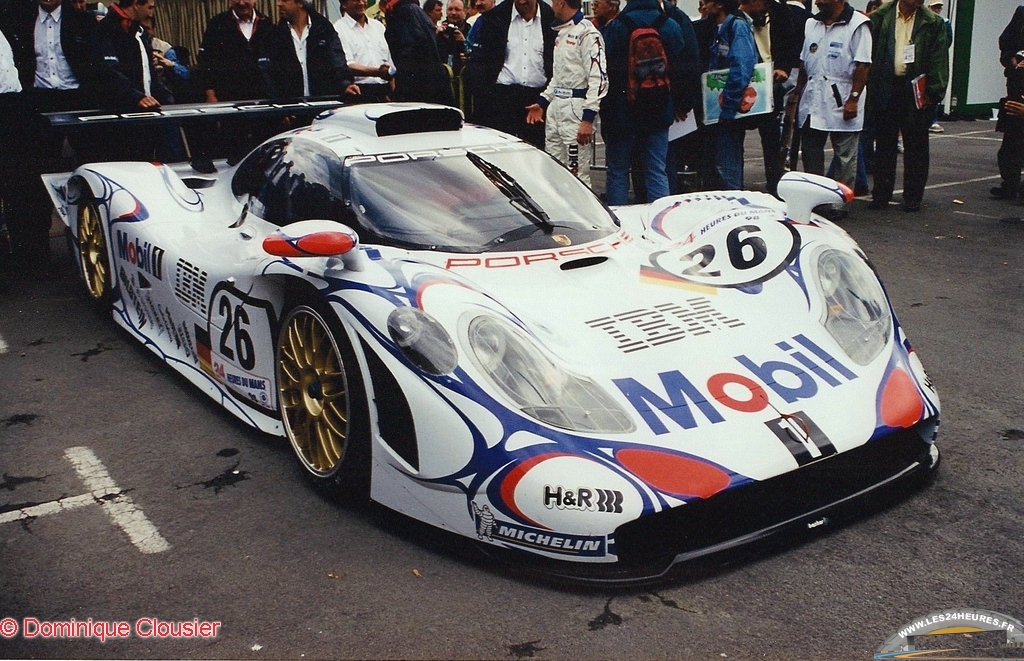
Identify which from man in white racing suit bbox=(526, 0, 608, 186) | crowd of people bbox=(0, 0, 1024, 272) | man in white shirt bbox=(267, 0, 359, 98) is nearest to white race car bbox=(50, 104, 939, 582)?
crowd of people bbox=(0, 0, 1024, 272)

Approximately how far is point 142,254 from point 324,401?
188 centimetres

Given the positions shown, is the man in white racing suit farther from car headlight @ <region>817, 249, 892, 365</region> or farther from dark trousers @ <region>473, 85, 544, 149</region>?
car headlight @ <region>817, 249, 892, 365</region>

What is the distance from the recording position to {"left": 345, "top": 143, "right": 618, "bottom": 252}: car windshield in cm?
399

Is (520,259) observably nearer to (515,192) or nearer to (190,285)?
(515,192)

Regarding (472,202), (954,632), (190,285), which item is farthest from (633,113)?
(954,632)

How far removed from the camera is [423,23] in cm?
924

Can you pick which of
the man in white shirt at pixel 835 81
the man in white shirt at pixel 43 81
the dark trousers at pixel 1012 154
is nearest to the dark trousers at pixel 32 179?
the man in white shirt at pixel 43 81

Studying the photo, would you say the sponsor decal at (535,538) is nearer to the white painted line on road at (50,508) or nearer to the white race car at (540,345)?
the white race car at (540,345)

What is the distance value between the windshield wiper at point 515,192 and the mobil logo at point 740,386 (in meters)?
1.15

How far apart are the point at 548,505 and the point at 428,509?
0.44 m

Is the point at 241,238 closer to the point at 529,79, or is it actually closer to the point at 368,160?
the point at 368,160

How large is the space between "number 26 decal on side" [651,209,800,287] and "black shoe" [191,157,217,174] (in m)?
3.00

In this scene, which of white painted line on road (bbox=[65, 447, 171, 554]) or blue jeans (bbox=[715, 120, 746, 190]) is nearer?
white painted line on road (bbox=[65, 447, 171, 554])

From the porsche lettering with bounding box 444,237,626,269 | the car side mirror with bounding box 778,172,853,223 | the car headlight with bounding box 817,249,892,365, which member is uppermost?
the car side mirror with bounding box 778,172,853,223
